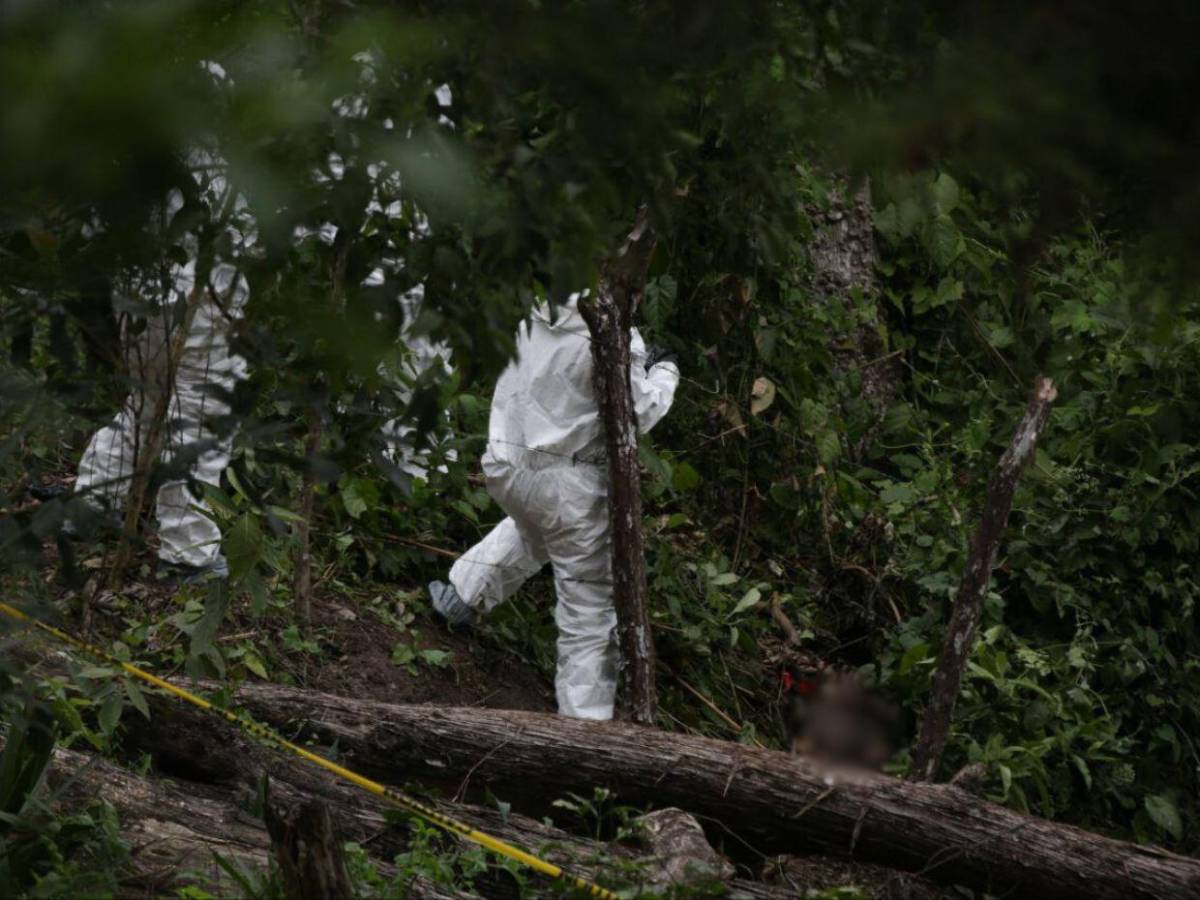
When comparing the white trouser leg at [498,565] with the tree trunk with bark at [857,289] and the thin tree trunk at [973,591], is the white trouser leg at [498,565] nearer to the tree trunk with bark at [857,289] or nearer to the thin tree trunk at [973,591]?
the thin tree trunk at [973,591]

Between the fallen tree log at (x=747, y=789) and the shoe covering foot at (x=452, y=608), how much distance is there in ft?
5.48

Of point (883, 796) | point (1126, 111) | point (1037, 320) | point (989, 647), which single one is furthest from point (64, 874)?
point (1037, 320)

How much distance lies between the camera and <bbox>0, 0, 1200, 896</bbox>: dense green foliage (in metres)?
1.69

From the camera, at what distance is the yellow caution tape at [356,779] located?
11.6 feet

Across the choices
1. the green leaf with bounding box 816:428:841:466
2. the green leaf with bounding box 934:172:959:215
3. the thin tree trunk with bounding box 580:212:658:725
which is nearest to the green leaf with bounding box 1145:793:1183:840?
the thin tree trunk with bounding box 580:212:658:725

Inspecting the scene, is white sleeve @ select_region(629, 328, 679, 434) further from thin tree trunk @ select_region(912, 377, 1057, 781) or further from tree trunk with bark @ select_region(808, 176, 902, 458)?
tree trunk with bark @ select_region(808, 176, 902, 458)

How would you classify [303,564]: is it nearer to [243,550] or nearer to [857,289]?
[243,550]

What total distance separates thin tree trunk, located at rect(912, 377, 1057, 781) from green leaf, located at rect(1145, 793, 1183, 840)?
1.09m

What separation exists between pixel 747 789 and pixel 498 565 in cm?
206

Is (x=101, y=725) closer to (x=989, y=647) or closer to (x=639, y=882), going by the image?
(x=639, y=882)

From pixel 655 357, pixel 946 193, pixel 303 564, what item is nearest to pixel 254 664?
pixel 303 564

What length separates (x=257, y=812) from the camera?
3.77 m

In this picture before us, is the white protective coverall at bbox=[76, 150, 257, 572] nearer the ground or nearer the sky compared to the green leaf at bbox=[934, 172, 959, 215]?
nearer the ground

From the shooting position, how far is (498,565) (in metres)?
6.05
